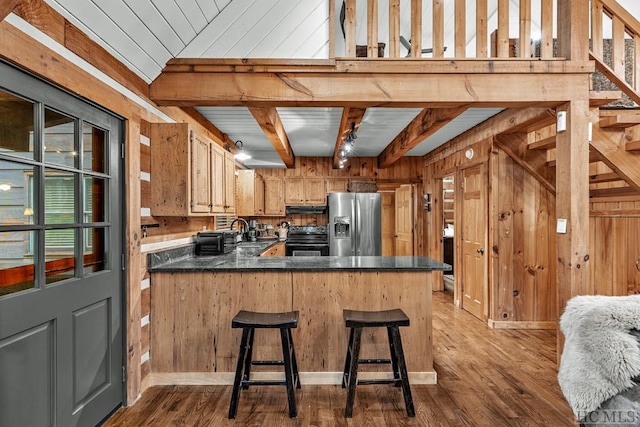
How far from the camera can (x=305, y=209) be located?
19.4ft

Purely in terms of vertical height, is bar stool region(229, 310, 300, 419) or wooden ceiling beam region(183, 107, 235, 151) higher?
wooden ceiling beam region(183, 107, 235, 151)

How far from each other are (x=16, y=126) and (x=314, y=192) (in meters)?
4.68

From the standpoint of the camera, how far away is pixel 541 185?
3766mm

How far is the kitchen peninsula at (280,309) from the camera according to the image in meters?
2.53

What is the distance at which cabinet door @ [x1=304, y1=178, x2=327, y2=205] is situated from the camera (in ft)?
19.6

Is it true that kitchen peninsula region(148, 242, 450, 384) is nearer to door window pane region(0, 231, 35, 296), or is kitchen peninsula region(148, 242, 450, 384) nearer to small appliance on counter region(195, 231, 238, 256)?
small appliance on counter region(195, 231, 238, 256)

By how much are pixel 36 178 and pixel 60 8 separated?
82cm

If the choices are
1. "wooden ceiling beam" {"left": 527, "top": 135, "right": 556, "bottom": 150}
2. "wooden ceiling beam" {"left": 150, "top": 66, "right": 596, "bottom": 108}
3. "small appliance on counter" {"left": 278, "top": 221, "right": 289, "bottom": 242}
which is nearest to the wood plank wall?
"wooden ceiling beam" {"left": 527, "top": 135, "right": 556, "bottom": 150}

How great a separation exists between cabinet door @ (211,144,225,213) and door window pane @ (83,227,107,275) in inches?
43.7

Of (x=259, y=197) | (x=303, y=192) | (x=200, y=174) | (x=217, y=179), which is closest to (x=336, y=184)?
(x=303, y=192)

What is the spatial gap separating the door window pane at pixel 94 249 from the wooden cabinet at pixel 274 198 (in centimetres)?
390

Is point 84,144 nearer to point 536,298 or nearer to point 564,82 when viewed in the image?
point 564,82

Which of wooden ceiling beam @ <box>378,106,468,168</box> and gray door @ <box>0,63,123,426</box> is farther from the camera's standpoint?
wooden ceiling beam @ <box>378,106,468,168</box>

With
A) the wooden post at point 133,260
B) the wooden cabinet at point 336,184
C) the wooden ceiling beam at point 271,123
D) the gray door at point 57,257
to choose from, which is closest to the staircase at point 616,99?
the wooden ceiling beam at point 271,123
